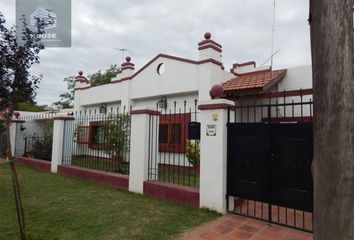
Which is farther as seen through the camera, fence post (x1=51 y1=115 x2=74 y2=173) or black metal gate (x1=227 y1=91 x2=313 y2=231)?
fence post (x1=51 y1=115 x2=74 y2=173)

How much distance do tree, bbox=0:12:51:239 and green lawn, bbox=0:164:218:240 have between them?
29.3 inches

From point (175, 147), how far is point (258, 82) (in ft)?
12.9

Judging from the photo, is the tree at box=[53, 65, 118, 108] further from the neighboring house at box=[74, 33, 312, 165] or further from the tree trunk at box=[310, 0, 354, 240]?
the tree trunk at box=[310, 0, 354, 240]

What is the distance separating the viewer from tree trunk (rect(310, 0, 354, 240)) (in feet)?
5.36

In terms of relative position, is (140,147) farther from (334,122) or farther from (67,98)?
(67,98)

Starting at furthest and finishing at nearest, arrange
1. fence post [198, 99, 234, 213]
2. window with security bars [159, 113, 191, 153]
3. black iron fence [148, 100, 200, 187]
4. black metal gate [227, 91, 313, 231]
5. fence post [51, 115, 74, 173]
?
1. window with security bars [159, 113, 191, 153]
2. fence post [51, 115, 74, 173]
3. black iron fence [148, 100, 200, 187]
4. fence post [198, 99, 234, 213]
5. black metal gate [227, 91, 313, 231]

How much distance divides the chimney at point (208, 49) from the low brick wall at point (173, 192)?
218 inches

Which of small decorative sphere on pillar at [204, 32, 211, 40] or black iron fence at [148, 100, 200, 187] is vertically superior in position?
small decorative sphere on pillar at [204, 32, 211, 40]

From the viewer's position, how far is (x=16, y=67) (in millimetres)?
3797

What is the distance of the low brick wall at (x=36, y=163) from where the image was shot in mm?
10219

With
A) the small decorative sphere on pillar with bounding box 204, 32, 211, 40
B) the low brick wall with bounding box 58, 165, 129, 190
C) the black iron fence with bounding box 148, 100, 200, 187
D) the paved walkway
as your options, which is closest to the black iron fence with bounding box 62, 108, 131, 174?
the low brick wall with bounding box 58, 165, 129, 190

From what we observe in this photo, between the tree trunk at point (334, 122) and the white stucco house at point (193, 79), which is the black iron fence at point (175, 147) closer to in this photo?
the white stucco house at point (193, 79)

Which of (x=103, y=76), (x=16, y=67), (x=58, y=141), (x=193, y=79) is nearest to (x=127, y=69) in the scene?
(x=193, y=79)

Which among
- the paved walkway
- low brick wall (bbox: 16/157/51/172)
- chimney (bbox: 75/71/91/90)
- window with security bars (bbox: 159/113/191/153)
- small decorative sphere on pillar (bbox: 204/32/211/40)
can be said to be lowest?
the paved walkway
